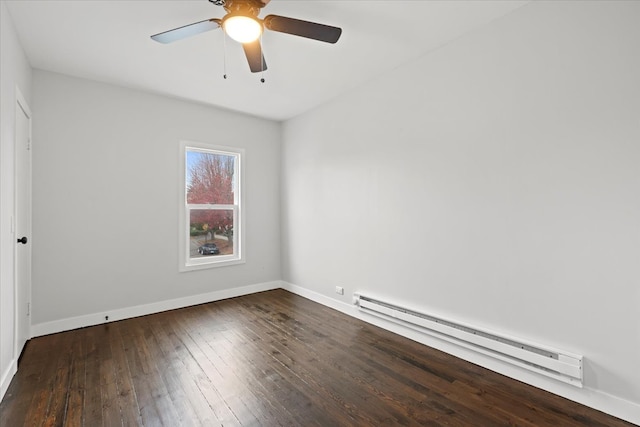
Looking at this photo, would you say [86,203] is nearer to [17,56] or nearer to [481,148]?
[17,56]

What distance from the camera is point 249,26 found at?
186cm

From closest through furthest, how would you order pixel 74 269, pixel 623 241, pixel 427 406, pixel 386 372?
pixel 623 241 → pixel 427 406 → pixel 386 372 → pixel 74 269

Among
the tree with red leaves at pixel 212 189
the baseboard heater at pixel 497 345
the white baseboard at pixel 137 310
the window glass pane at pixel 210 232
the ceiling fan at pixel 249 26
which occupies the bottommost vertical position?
the white baseboard at pixel 137 310

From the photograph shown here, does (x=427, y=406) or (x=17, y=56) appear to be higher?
(x=17, y=56)

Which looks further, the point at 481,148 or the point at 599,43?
the point at 481,148

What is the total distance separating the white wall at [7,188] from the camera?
2.03m

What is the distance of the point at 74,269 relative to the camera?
3.22 metres

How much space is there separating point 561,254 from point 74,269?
4450 mm

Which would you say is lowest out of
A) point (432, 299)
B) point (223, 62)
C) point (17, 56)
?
point (432, 299)

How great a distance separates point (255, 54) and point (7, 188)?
6.68ft

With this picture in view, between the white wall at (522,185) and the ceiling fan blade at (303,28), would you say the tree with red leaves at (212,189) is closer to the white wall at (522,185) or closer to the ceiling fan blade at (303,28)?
the white wall at (522,185)

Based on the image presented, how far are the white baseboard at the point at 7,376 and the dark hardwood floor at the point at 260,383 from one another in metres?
0.05

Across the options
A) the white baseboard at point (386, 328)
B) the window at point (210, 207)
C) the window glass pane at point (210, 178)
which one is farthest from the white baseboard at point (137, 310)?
the window glass pane at point (210, 178)

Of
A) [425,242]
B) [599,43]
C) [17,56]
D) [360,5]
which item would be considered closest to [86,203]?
[17,56]
